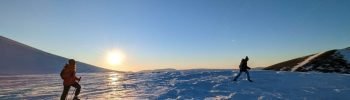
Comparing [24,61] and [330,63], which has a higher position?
[24,61]

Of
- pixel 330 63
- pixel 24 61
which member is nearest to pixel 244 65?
pixel 330 63

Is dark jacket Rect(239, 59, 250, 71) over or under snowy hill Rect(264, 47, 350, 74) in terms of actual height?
under

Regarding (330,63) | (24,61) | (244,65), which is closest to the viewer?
(244,65)

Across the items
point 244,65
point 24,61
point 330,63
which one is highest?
point 24,61

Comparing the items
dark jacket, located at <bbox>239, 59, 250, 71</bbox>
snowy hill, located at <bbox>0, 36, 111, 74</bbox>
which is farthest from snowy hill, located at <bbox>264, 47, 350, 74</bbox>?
snowy hill, located at <bbox>0, 36, 111, 74</bbox>

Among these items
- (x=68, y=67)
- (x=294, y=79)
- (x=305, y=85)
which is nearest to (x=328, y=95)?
(x=305, y=85)

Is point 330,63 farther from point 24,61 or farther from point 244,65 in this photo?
point 24,61

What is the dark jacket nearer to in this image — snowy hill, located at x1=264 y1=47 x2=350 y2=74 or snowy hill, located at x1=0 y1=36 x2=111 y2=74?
snowy hill, located at x1=264 y1=47 x2=350 y2=74

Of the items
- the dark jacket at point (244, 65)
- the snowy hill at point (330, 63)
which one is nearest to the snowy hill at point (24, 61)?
the snowy hill at point (330, 63)

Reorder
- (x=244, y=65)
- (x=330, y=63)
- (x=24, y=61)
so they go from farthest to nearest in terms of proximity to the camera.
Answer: (x=24, y=61) → (x=330, y=63) → (x=244, y=65)

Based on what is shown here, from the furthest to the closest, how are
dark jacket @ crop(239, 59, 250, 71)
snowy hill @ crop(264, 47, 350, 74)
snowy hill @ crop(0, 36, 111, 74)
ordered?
→ snowy hill @ crop(0, 36, 111, 74) → snowy hill @ crop(264, 47, 350, 74) → dark jacket @ crop(239, 59, 250, 71)

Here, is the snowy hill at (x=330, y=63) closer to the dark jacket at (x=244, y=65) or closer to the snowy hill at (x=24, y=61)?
the dark jacket at (x=244, y=65)

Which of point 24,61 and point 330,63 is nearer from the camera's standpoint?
point 330,63

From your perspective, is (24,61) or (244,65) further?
(24,61)
